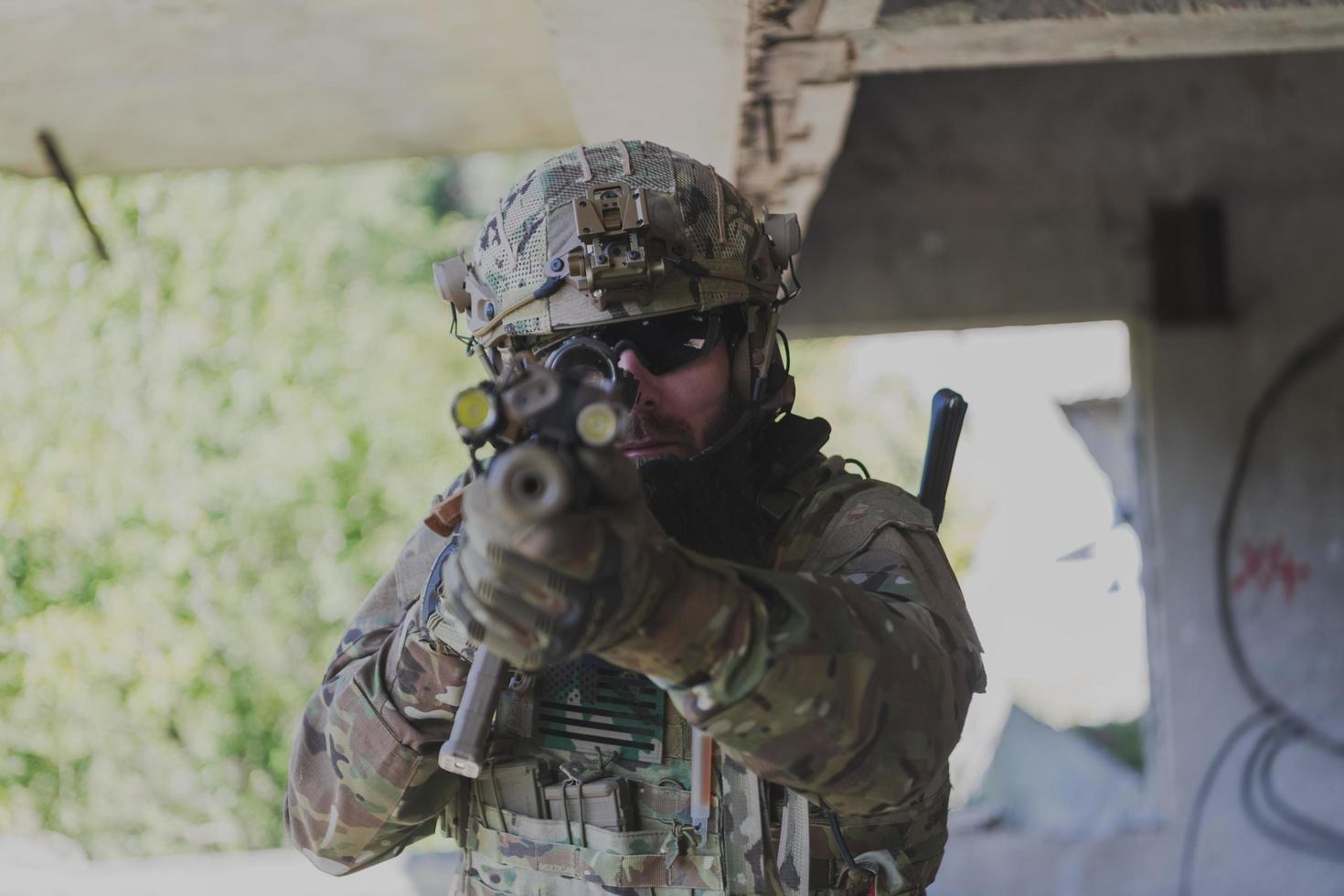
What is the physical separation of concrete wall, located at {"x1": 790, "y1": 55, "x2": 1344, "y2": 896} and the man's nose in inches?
134

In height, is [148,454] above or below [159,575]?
above

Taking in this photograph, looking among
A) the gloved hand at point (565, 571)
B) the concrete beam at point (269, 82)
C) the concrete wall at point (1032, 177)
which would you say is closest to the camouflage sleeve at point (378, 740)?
the gloved hand at point (565, 571)

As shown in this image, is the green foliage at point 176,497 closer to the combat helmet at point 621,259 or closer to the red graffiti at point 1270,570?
the red graffiti at point 1270,570

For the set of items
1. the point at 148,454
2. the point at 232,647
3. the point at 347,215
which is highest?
the point at 347,215

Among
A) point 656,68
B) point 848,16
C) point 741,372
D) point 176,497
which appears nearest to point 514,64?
point 656,68

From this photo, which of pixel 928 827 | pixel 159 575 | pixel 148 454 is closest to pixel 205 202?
pixel 148 454

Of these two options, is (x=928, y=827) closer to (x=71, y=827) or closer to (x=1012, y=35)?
(x=1012, y=35)

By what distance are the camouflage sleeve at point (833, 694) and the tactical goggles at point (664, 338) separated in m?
0.53

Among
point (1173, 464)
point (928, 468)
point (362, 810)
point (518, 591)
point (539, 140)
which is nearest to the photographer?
point (518, 591)

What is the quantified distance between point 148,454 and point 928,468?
6.18m

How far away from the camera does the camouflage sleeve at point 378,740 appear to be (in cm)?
164

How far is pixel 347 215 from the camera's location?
11000 millimetres

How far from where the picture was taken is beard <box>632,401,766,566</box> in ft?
5.60

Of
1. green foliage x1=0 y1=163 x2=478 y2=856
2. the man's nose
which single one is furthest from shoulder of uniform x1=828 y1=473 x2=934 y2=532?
green foliage x1=0 y1=163 x2=478 y2=856
